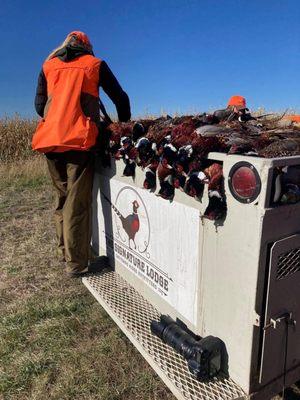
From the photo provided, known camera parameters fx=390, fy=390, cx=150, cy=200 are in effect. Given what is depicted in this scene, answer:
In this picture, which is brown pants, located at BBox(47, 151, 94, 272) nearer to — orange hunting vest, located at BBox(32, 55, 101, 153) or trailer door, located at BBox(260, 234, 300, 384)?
orange hunting vest, located at BBox(32, 55, 101, 153)

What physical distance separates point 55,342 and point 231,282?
5.60 ft

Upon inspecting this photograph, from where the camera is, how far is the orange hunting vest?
10.5ft

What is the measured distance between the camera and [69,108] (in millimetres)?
3219

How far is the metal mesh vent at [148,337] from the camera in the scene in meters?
2.04

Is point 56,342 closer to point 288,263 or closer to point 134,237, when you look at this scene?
point 134,237

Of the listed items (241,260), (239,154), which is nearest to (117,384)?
(241,260)

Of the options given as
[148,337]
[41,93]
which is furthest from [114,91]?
[148,337]

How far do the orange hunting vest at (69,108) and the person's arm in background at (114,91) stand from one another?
9cm

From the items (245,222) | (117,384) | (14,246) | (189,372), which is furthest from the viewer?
(14,246)

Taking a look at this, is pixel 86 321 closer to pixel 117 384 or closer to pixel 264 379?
pixel 117 384

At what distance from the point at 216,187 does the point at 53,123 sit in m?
1.82

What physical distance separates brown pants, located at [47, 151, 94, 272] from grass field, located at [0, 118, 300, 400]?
1.49ft

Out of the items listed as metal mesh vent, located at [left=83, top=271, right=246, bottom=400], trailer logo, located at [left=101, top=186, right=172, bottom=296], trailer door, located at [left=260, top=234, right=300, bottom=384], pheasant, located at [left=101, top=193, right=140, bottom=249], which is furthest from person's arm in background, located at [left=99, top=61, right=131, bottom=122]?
trailer door, located at [left=260, top=234, right=300, bottom=384]

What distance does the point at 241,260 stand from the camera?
6.26ft
